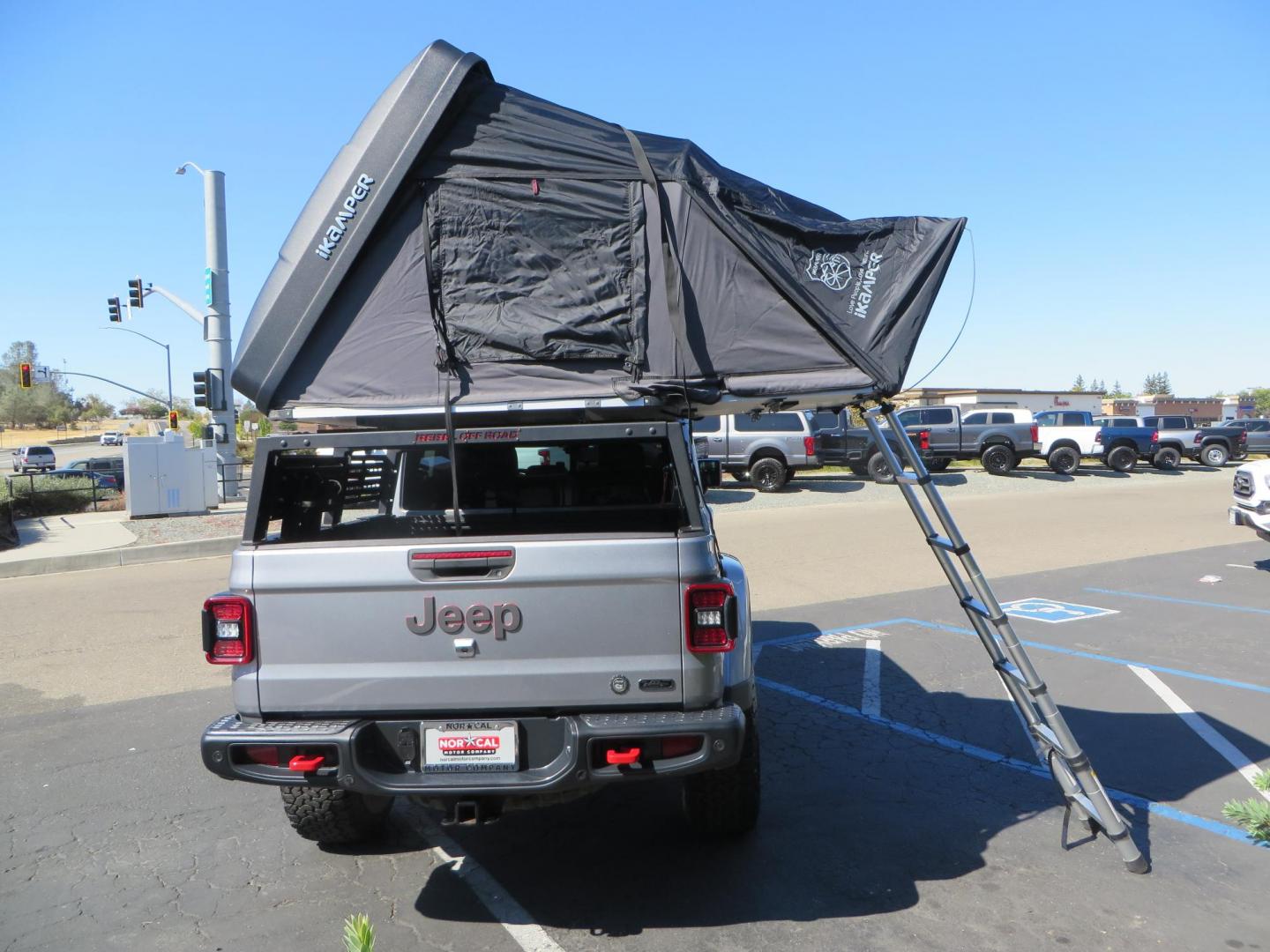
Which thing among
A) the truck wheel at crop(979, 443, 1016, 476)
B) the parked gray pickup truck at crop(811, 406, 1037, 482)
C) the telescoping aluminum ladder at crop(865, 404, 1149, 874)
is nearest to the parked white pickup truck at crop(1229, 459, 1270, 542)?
the telescoping aluminum ladder at crop(865, 404, 1149, 874)

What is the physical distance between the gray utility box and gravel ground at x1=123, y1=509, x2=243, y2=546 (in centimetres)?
36

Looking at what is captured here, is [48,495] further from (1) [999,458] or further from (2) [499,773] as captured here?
(1) [999,458]

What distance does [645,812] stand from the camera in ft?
14.9

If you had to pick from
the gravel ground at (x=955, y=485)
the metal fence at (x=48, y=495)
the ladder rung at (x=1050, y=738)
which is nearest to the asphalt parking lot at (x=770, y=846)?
the ladder rung at (x=1050, y=738)

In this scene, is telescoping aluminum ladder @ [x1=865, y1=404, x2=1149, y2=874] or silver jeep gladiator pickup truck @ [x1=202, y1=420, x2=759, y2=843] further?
telescoping aluminum ladder @ [x1=865, y1=404, x2=1149, y2=874]

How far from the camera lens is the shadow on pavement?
3660 millimetres

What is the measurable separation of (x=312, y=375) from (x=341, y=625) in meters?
0.99

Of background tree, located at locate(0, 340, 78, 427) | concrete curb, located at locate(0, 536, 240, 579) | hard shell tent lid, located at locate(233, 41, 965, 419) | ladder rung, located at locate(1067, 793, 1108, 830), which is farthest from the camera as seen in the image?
background tree, located at locate(0, 340, 78, 427)

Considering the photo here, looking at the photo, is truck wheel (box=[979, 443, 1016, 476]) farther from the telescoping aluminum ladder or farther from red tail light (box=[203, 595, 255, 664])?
red tail light (box=[203, 595, 255, 664])

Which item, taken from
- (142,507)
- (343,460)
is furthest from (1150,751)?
(142,507)

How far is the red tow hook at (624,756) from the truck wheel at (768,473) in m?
20.0

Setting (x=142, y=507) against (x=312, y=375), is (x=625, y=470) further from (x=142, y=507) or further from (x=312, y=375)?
(x=142, y=507)

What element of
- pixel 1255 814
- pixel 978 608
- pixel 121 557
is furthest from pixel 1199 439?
pixel 978 608

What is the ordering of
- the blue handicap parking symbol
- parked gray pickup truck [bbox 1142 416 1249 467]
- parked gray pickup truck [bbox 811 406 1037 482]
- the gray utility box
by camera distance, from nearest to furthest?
the blue handicap parking symbol, the gray utility box, parked gray pickup truck [bbox 811 406 1037 482], parked gray pickup truck [bbox 1142 416 1249 467]
